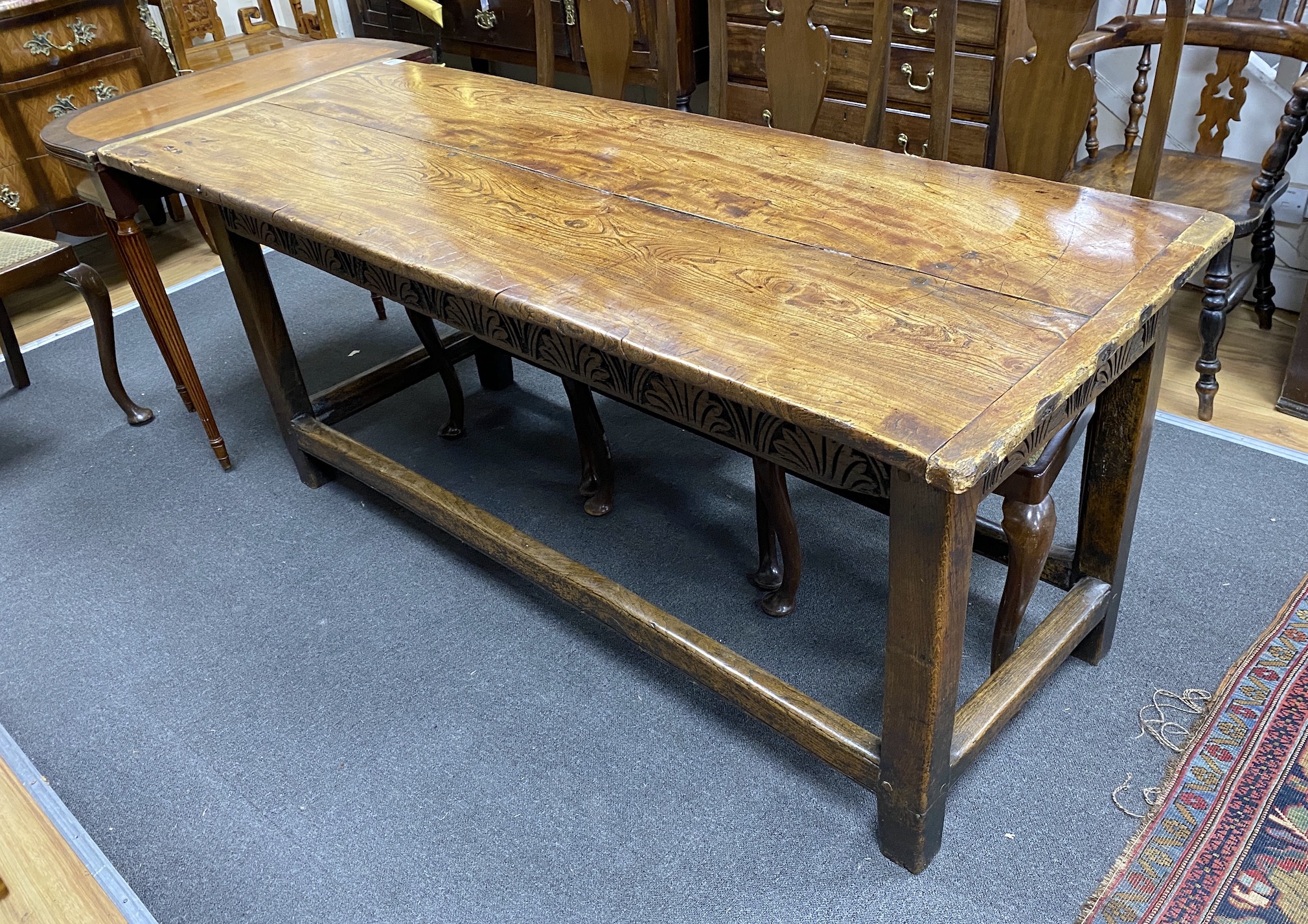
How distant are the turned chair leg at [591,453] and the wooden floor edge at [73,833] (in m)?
1.05

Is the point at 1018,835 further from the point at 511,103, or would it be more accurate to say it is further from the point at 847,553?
the point at 511,103

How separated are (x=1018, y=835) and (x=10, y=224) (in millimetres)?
3238

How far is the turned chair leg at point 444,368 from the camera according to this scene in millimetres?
2240

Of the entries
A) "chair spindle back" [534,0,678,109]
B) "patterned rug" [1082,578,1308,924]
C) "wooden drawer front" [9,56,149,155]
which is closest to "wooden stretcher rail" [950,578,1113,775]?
"patterned rug" [1082,578,1308,924]

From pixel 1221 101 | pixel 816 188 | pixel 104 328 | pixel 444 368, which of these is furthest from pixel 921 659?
pixel 104 328

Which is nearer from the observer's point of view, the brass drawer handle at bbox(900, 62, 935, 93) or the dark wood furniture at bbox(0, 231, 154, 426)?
the dark wood furniture at bbox(0, 231, 154, 426)

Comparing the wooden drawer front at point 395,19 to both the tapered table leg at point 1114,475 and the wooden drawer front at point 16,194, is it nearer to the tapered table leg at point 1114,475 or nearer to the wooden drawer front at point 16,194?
the wooden drawer front at point 16,194

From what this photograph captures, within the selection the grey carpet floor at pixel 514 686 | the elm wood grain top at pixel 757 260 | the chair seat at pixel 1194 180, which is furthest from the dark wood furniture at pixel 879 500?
the chair seat at pixel 1194 180

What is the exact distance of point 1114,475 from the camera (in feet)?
4.83

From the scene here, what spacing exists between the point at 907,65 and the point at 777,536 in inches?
61.7

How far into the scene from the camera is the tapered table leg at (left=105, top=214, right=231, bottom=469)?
212 centimetres

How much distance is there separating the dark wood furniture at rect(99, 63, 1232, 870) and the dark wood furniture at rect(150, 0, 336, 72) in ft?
4.85

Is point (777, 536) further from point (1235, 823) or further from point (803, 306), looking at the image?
point (1235, 823)

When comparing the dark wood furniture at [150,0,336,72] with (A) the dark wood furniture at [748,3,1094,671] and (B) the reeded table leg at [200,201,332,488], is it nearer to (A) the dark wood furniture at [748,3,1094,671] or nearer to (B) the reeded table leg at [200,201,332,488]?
(B) the reeded table leg at [200,201,332,488]
